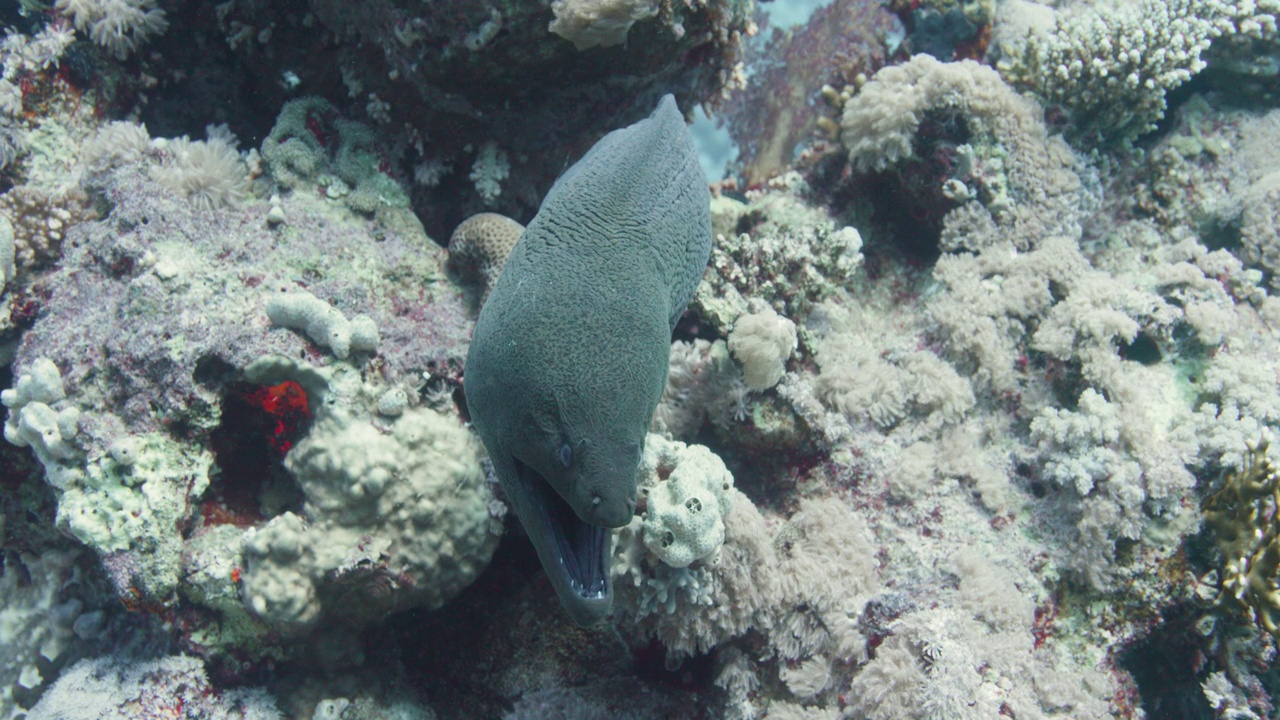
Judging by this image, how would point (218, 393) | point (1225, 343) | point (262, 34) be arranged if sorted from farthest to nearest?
1. point (262, 34)
2. point (1225, 343)
3. point (218, 393)

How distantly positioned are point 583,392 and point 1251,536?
3.62 m

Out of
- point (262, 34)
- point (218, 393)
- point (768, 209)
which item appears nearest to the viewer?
point (218, 393)

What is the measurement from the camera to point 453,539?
3.23 metres

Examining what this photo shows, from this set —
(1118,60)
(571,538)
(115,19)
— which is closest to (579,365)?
(571,538)

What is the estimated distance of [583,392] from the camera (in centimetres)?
224

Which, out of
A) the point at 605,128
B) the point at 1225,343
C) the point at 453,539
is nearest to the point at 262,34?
the point at 605,128

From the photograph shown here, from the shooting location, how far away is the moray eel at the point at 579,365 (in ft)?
7.35

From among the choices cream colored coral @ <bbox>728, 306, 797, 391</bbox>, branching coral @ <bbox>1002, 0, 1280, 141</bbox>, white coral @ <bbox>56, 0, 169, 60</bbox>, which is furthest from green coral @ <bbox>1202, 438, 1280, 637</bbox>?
white coral @ <bbox>56, 0, 169, 60</bbox>

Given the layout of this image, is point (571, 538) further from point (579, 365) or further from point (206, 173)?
point (206, 173)

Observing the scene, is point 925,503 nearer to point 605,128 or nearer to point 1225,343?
point 1225,343

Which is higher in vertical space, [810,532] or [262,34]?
[262,34]

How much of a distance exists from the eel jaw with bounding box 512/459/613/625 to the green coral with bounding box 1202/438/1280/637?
10.8 feet

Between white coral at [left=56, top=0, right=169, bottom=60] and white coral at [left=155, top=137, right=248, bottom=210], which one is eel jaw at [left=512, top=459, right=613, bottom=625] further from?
white coral at [left=56, top=0, right=169, bottom=60]

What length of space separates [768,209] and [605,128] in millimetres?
1437
